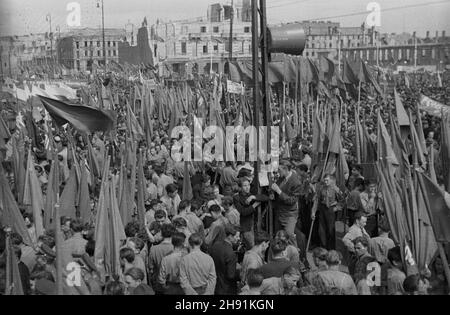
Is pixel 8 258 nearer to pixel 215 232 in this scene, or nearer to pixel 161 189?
pixel 215 232

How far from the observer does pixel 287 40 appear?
10.1m

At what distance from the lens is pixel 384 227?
8117 millimetres

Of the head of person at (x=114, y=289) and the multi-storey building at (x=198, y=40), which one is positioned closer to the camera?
the head of person at (x=114, y=289)

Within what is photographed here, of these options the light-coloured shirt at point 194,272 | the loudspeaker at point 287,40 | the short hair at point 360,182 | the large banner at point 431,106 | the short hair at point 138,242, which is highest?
the loudspeaker at point 287,40

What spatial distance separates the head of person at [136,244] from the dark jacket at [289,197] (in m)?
2.71

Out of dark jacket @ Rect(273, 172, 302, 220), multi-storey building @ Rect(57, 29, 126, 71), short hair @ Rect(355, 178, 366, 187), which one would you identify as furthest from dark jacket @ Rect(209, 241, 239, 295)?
multi-storey building @ Rect(57, 29, 126, 71)

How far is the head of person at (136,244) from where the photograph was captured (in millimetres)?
7433

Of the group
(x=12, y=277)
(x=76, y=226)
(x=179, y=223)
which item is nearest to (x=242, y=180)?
(x=179, y=223)

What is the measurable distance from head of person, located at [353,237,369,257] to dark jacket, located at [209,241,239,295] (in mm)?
1167

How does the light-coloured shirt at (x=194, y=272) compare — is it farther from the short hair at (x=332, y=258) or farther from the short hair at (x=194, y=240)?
the short hair at (x=332, y=258)

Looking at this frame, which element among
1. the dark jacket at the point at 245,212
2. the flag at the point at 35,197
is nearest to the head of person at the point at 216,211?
the dark jacket at the point at 245,212

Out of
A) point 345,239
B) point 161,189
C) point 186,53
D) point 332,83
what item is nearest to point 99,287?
point 345,239

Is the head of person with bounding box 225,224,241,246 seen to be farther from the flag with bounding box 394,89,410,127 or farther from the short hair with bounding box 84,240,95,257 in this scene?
the flag with bounding box 394,89,410,127

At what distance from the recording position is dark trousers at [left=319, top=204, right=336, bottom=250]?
34.6 ft
